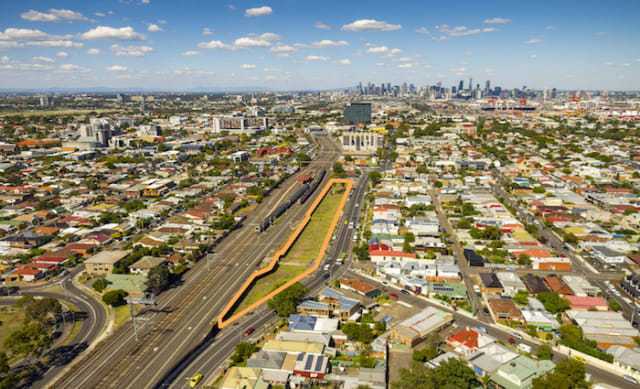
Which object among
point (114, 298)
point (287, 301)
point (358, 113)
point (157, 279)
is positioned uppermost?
point (358, 113)

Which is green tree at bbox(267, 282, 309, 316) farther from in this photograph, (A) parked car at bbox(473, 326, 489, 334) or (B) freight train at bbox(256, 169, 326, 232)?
(B) freight train at bbox(256, 169, 326, 232)

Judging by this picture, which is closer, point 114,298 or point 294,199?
point 114,298

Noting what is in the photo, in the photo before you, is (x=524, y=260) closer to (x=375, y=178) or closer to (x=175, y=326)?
(x=175, y=326)

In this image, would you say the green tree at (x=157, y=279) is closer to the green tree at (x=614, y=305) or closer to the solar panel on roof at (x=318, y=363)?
the solar panel on roof at (x=318, y=363)

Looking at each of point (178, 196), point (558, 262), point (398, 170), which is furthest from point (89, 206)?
point (558, 262)

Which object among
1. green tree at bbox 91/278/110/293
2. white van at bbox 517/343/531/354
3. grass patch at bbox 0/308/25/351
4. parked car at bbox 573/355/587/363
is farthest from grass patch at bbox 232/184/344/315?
parked car at bbox 573/355/587/363

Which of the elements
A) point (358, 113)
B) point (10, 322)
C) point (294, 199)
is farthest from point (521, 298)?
point (358, 113)

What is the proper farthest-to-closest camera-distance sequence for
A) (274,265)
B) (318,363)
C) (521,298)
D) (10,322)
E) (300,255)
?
(300,255)
(274,265)
(521,298)
(10,322)
(318,363)
